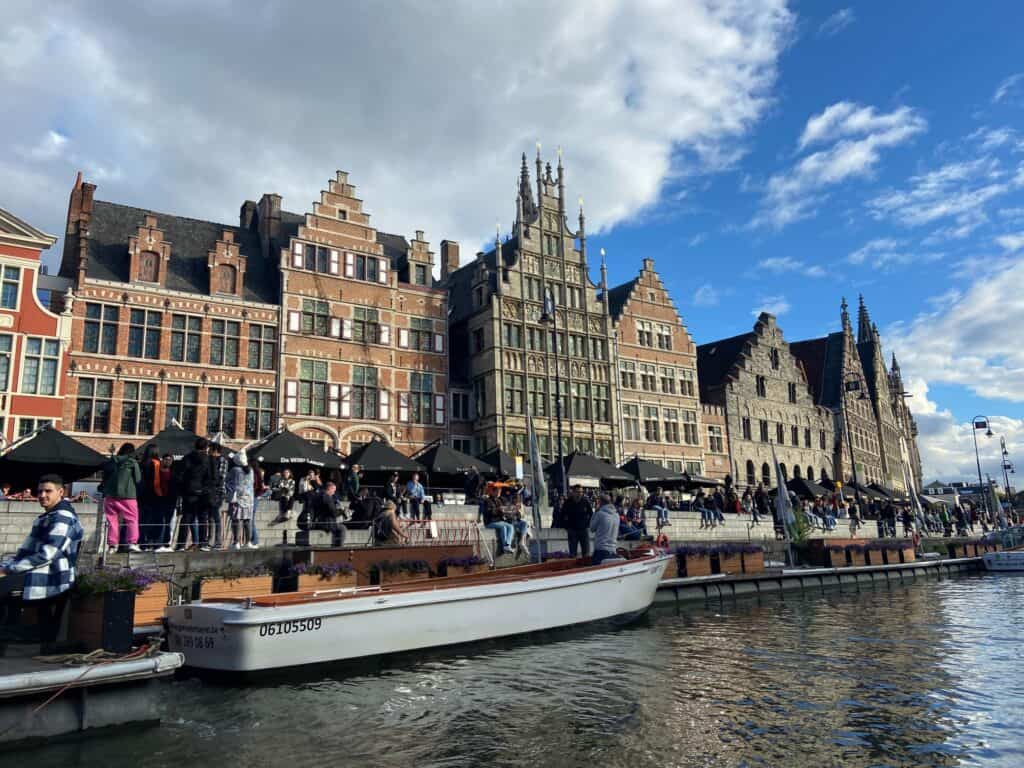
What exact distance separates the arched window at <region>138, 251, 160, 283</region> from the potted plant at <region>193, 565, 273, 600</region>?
19.2 meters

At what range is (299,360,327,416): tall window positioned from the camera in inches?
1239

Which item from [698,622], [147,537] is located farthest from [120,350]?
[698,622]

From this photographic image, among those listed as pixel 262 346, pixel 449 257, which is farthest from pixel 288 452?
pixel 449 257

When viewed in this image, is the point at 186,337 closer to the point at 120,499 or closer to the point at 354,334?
the point at 354,334

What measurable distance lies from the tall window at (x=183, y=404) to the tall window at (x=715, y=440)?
27891 millimetres

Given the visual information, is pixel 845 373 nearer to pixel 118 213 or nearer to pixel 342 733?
pixel 118 213

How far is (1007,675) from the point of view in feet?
35.9

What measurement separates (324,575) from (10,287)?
722 inches

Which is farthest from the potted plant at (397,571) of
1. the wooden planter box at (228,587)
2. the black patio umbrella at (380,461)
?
the black patio umbrella at (380,461)

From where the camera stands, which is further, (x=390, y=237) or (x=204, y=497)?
(x=390, y=237)

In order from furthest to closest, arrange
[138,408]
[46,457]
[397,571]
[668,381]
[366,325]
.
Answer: [668,381] < [366,325] < [138,408] < [46,457] < [397,571]

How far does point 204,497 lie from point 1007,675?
13.5 m

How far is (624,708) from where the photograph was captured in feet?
30.4

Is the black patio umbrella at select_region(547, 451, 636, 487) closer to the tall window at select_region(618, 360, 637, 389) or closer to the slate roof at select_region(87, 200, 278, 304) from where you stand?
the tall window at select_region(618, 360, 637, 389)
